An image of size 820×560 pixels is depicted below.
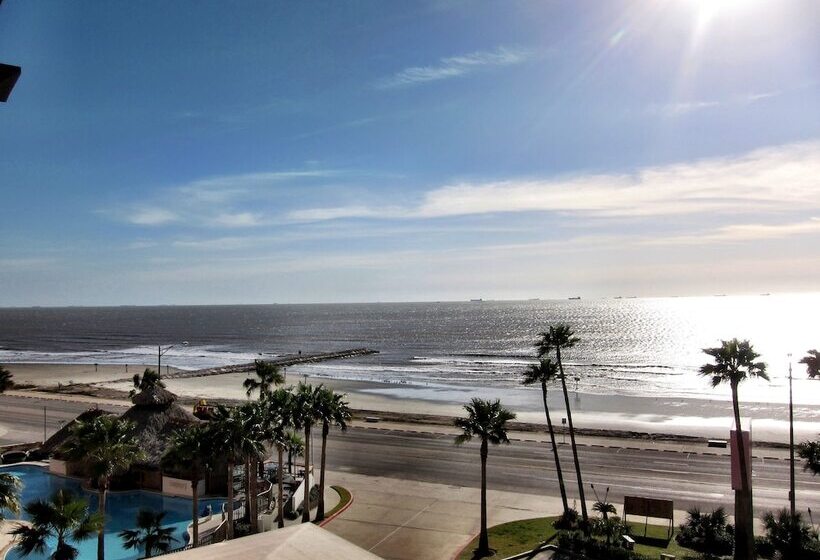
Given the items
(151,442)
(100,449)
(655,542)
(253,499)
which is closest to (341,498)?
(253,499)

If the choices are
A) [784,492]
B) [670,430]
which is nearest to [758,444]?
[670,430]

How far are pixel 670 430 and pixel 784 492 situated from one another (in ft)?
79.0

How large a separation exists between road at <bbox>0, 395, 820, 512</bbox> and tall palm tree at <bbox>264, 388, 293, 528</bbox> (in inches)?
492

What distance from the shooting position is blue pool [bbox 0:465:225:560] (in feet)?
104

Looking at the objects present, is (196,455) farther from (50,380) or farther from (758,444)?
(50,380)

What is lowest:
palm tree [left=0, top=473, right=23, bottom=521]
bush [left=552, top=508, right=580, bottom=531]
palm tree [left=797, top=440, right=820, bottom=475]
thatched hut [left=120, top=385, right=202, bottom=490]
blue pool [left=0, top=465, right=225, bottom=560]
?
blue pool [left=0, top=465, right=225, bottom=560]

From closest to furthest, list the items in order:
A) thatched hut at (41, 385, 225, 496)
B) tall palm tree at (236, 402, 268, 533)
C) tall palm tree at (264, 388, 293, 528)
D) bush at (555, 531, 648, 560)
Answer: bush at (555, 531, 648, 560) → tall palm tree at (236, 402, 268, 533) → tall palm tree at (264, 388, 293, 528) → thatched hut at (41, 385, 225, 496)

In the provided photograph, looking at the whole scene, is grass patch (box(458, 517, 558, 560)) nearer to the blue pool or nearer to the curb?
the curb

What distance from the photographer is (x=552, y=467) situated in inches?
1753

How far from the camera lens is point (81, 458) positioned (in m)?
27.2

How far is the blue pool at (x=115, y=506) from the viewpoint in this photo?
104 ft

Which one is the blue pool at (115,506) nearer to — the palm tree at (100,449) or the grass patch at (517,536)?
the palm tree at (100,449)

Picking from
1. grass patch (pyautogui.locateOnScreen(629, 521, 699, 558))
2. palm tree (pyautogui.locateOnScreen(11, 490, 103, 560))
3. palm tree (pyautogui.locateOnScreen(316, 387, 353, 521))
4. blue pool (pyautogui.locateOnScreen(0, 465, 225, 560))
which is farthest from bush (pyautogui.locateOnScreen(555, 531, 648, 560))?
palm tree (pyautogui.locateOnScreen(11, 490, 103, 560))

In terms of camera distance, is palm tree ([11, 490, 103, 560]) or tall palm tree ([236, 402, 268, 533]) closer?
palm tree ([11, 490, 103, 560])
